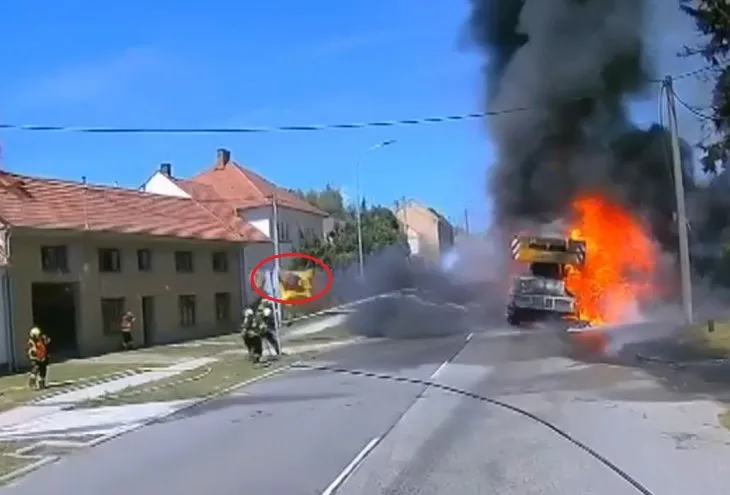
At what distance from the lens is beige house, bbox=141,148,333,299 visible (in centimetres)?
5669

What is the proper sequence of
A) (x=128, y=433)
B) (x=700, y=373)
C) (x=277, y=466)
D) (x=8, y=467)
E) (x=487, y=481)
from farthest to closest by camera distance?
(x=700, y=373), (x=128, y=433), (x=8, y=467), (x=277, y=466), (x=487, y=481)

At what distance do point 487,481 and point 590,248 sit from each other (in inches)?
1061

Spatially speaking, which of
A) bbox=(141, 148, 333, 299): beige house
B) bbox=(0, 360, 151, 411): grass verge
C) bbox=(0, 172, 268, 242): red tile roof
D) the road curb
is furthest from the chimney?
the road curb

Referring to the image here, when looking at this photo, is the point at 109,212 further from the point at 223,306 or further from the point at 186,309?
the point at 223,306

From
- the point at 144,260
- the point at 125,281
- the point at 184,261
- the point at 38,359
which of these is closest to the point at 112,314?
the point at 125,281

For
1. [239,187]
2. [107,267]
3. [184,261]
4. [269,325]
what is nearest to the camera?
[269,325]

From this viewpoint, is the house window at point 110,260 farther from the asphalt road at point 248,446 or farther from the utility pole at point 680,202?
the utility pole at point 680,202

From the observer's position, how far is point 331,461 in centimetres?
1019

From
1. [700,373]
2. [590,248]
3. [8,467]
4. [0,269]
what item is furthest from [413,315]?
[8,467]

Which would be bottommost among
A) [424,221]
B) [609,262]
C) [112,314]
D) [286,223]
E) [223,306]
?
[223,306]

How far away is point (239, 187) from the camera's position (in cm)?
6425

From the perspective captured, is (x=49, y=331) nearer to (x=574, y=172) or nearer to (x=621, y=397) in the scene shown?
(x=574, y=172)

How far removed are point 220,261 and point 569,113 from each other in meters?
18.1

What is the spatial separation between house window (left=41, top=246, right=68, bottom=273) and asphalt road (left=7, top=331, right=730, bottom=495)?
52.2 ft
